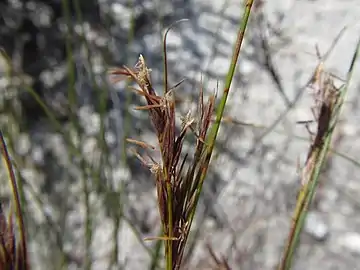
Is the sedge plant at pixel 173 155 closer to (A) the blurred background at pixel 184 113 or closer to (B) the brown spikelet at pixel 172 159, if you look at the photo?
(B) the brown spikelet at pixel 172 159

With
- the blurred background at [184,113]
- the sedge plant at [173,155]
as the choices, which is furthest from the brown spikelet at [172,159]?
the blurred background at [184,113]

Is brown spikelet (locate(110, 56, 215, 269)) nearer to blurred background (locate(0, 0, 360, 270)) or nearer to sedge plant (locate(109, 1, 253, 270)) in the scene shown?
sedge plant (locate(109, 1, 253, 270))

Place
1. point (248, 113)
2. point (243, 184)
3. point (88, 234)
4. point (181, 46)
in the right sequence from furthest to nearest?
point (181, 46) < point (248, 113) < point (243, 184) < point (88, 234)

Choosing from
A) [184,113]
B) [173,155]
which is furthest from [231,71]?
[184,113]

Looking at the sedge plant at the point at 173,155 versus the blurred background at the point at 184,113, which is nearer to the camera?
the sedge plant at the point at 173,155

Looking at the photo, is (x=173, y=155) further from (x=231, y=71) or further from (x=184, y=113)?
(x=184, y=113)

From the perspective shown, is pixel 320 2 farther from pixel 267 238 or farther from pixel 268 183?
pixel 267 238

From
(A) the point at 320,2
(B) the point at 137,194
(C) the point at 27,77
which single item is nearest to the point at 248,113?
(B) the point at 137,194

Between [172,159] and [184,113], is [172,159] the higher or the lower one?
the higher one
